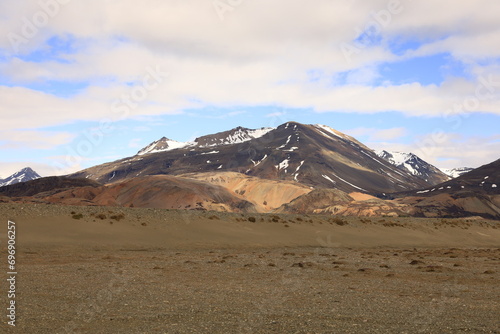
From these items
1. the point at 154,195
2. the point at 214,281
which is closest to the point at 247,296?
the point at 214,281

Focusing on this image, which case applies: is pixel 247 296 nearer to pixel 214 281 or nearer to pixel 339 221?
pixel 214 281

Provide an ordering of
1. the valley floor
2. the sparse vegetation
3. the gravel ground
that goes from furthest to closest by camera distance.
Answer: the sparse vegetation → the valley floor → the gravel ground

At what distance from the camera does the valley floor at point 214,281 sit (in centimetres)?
1337

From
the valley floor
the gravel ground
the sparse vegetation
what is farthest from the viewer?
the sparse vegetation

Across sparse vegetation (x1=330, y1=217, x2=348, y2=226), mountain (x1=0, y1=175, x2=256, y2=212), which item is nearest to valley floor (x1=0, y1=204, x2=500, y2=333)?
sparse vegetation (x1=330, y1=217, x2=348, y2=226)

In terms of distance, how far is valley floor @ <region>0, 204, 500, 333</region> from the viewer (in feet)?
43.9

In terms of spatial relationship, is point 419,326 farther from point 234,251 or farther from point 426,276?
point 234,251

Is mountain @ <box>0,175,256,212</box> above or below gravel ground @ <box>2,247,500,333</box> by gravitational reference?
above

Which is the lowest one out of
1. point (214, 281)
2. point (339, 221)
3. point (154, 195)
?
point (214, 281)

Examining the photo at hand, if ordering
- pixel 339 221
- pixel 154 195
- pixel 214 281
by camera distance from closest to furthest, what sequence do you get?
pixel 214 281 → pixel 339 221 → pixel 154 195

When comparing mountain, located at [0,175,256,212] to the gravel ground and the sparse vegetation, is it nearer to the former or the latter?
the sparse vegetation

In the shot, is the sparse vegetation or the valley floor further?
the sparse vegetation

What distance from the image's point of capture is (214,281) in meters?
22.0

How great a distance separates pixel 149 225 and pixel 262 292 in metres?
26.9
